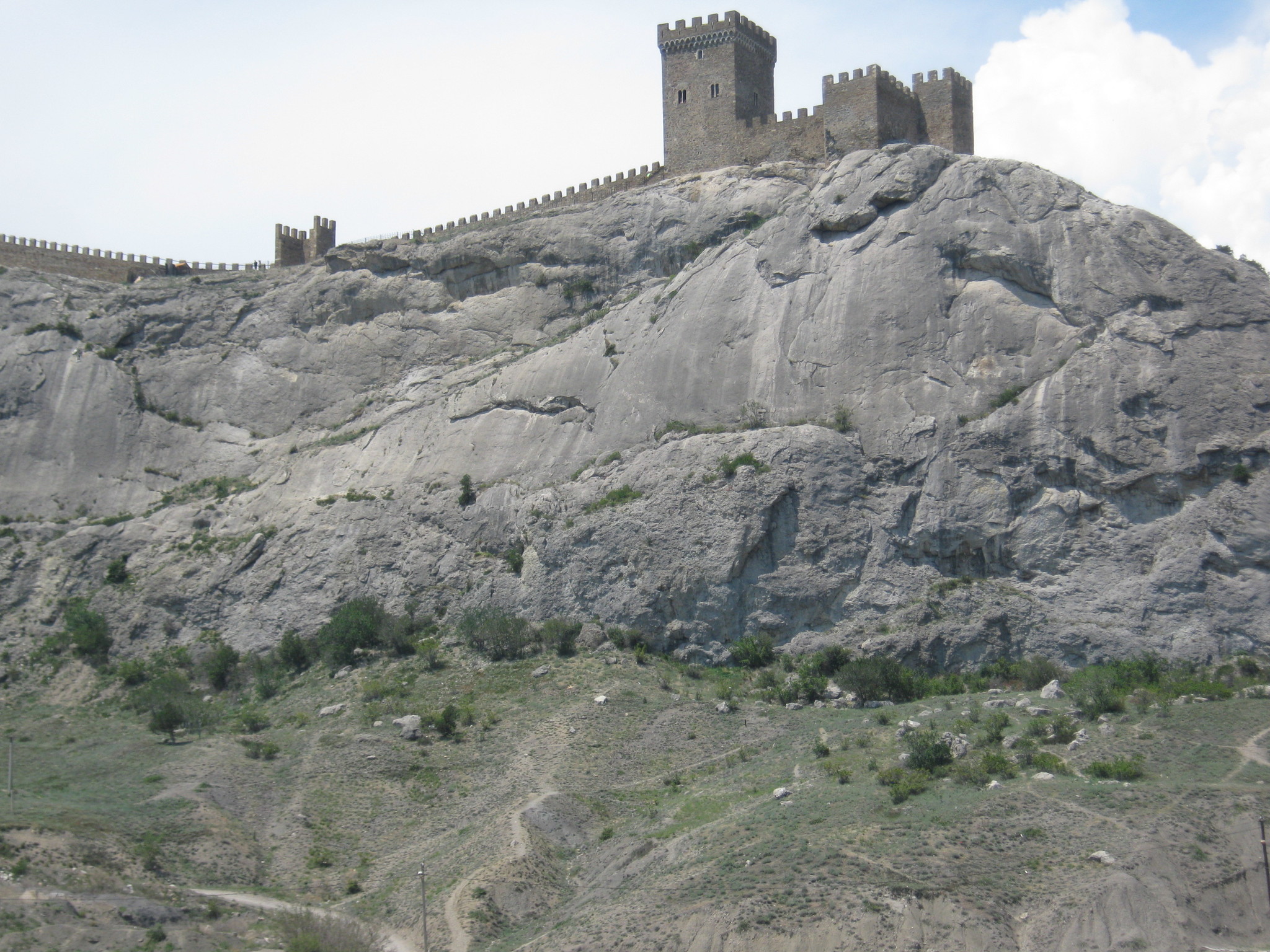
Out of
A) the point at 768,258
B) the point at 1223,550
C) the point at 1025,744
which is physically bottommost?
the point at 1025,744

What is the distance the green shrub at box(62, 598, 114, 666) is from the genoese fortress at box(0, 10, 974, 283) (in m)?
21.1

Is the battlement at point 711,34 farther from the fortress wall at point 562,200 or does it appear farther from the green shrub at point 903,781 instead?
the green shrub at point 903,781

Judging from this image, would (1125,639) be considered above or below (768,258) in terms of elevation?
below

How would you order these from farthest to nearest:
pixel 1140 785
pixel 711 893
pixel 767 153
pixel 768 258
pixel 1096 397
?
pixel 767 153 < pixel 768 258 < pixel 1096 397 < pixel 1140 785 < pixel 711 893

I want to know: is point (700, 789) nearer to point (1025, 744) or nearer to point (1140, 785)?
point (1025, 744)

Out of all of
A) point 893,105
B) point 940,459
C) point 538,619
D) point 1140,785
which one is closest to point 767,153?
point 893,105

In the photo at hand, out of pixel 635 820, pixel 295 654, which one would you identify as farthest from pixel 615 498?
pixel 635 820

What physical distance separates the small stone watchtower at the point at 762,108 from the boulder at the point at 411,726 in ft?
82.3

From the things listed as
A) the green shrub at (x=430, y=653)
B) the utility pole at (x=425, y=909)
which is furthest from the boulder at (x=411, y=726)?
the utility pole at (x=425, y=909)

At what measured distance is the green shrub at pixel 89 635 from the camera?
43.4 meters

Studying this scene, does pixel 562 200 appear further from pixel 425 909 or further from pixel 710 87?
pixel 425 909

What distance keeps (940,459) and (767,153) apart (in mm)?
15940

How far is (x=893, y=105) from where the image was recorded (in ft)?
152

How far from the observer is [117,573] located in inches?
1834
